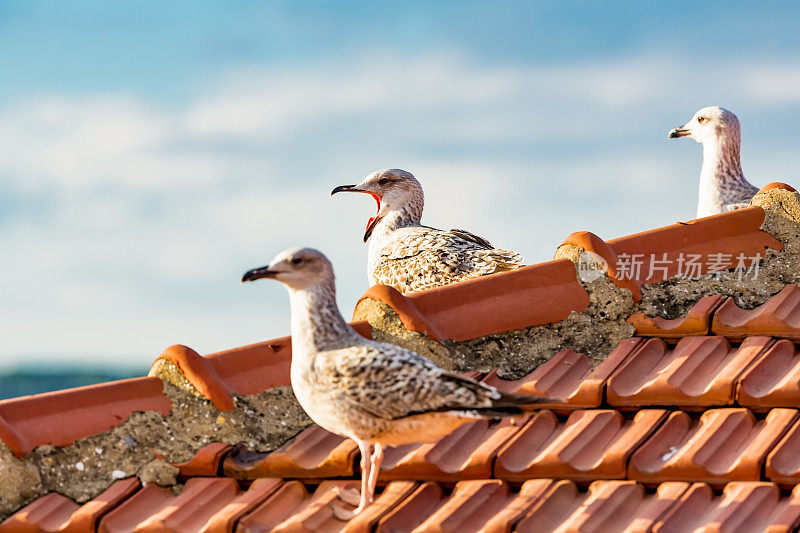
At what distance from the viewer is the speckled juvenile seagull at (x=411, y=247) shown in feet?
24.3

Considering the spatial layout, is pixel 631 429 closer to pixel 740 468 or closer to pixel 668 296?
pixel 740 468

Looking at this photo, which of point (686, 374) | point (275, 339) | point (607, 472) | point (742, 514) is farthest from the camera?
point (275, 339)

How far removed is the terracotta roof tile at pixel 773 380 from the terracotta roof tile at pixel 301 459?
1.51 metres

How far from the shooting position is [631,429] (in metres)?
4.13

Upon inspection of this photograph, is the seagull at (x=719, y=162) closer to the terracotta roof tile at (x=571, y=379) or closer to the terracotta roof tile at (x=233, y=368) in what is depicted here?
the terracotta roof tile at (x=571, y=379)

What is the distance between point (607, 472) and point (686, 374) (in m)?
0.74

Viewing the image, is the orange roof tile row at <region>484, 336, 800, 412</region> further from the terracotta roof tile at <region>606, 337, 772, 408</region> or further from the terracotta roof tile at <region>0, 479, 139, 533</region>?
the terracotta roof tile at <region>0, 479, 139, 533</region>

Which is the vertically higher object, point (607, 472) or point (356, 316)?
point (356, 316)

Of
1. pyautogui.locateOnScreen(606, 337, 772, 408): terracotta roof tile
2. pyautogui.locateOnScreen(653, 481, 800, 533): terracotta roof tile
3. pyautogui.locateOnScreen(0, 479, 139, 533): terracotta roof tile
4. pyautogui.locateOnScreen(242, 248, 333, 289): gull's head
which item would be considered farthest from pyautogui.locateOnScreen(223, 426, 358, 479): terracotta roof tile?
pyautogui.locateOnScreen(653, 481, 800, 533): terracotta roof tile

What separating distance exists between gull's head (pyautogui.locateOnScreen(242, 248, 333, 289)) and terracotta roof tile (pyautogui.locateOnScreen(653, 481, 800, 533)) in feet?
4.64

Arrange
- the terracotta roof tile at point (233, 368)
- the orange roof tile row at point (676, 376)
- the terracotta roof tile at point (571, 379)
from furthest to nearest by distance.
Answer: the terracotta roof tile at point (233, 368) < the terracotta roof tile at point (571, 379) < the orange roof tile row at point (676, 376)

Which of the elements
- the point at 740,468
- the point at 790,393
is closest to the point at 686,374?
the point at 790,393

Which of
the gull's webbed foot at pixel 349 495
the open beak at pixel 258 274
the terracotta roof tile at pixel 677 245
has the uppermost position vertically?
the terracotta roof tile at pixel 677 245

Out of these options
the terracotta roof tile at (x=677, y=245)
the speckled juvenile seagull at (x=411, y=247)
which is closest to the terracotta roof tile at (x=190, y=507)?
the terracotta roof tile at (x=677, y=245)
